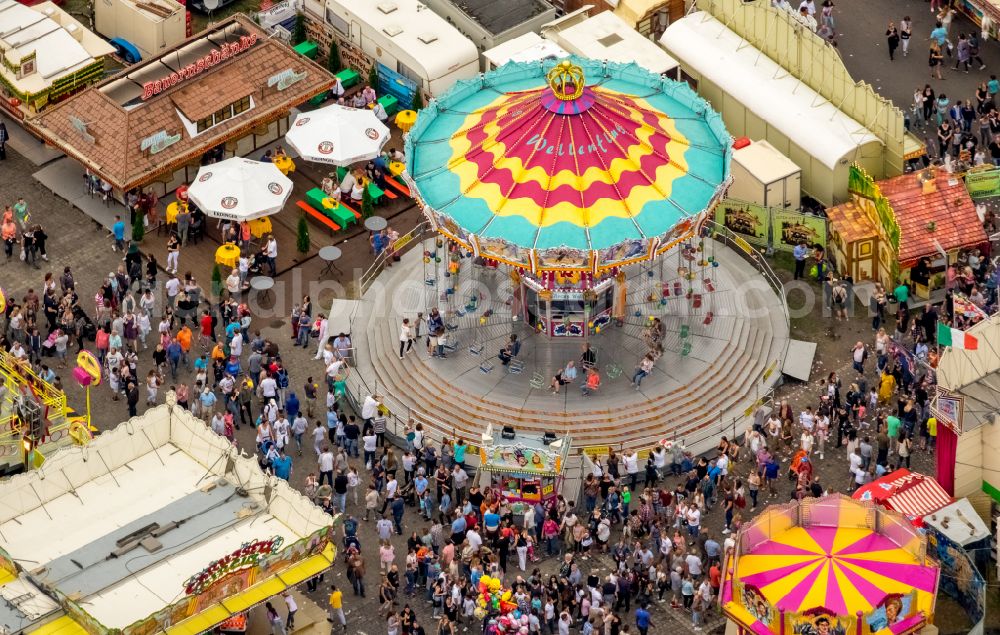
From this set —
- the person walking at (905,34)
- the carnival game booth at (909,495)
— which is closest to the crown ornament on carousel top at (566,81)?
the carnival game booth at (909,495)

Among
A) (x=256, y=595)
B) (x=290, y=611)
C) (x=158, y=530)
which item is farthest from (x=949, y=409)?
(x=158, y=530)

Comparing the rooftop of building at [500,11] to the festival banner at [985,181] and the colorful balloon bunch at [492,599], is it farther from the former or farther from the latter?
the colorful balloon bunch at [492,599]

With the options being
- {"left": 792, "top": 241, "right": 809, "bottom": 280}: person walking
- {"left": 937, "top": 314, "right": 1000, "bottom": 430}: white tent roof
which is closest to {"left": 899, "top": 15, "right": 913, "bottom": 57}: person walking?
{"left": 792, "top": 241, "right": 809, "bottom": 280}: person walking

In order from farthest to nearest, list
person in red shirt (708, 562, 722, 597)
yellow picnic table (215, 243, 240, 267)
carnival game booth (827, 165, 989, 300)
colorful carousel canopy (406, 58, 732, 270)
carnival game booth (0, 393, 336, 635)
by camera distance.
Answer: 1. yellow picnic table (215, 243, 240, 267)
2. carnival game booth (827, 165, 989, 300)
3. colorful carousel canopy (406, 58, 732, 270)
4. person in red shirt (708, 562, 722, 597)
5. carnival game booth (0, 393, 336, 635)

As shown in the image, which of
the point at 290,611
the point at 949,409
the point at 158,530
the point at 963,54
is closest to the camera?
the point at 158,530

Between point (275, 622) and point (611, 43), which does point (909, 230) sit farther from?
point (275, 622)

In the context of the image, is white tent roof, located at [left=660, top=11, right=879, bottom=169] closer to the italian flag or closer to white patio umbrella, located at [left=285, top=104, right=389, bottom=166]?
white patio umbrella, located at [left=285, top=104, right=389, bottom=166]

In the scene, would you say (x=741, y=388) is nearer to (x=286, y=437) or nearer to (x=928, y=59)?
(x=286, y=437)
